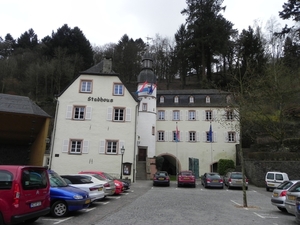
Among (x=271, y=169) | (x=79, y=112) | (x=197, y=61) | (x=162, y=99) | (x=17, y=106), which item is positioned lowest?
(x=271, y=169)

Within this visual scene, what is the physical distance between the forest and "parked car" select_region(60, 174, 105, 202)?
18.0 m

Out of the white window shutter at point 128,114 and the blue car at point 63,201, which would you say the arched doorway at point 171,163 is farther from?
the blue car at point 63,201

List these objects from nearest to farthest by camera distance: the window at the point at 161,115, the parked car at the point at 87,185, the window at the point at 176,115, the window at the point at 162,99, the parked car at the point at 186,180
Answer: the parked car at the point at 87,185 < the parked car at the point at 186,180 < the window at the point at 176,115 < the window at the point at 161,115 < the window at the point at 162,99

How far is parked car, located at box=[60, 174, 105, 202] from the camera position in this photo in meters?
11.4

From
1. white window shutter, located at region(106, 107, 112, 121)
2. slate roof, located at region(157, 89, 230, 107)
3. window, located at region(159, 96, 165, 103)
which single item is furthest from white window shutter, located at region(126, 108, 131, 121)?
window, located at region(159, 96, 165, 103)

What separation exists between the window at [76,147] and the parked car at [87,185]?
15.6 meters

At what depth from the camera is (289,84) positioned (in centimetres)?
2795

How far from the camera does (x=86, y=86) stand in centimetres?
2880

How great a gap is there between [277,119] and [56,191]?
26530 millimetres

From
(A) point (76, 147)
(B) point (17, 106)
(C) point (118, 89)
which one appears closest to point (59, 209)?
(B) point (17, 106)

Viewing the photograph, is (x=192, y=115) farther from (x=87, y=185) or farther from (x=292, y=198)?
(x=292, y=198)

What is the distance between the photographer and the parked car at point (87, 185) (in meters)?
11.4

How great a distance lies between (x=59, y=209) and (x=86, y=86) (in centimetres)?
2108

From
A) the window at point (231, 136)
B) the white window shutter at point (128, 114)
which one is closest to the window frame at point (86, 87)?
the white window shutter at point (128, 114)
